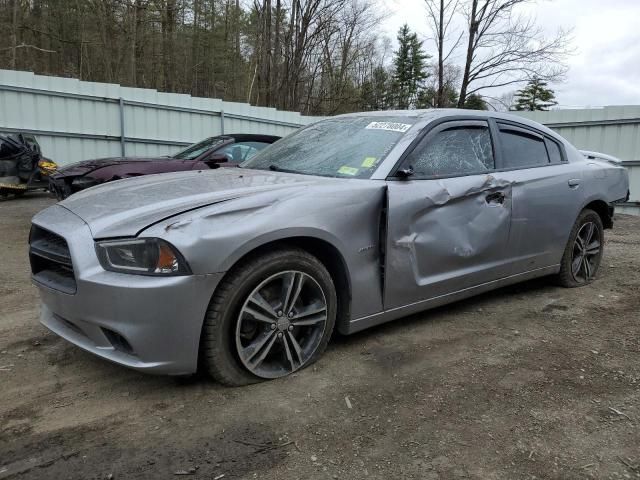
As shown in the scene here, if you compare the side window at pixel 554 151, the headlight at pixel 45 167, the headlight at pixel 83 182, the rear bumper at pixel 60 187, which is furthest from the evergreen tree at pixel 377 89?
the side window at pixel 554 151

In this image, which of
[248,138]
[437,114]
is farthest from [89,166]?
[437,114]

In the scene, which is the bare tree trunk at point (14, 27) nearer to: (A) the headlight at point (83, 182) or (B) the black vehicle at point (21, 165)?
(B) the black vehicle at point (21, 165)

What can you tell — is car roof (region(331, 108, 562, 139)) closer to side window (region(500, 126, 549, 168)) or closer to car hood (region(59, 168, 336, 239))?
side window (region(500, 126, 549, 168))

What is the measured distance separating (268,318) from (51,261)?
121 cm

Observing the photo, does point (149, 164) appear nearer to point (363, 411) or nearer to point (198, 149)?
point (198, 149)

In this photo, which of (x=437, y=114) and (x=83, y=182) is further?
(x=83, y=182)

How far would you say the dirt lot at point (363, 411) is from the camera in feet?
6.59

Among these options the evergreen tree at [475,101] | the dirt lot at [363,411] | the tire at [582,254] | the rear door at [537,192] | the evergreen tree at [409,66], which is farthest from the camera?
the evergreen tree at [409,66]

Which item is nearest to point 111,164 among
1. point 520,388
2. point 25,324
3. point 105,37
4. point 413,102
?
point 25,324

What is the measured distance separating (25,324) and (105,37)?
2115cm

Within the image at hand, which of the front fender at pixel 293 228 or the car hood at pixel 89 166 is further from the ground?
the car hood at pixel 89 166

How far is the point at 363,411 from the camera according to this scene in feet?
7.91

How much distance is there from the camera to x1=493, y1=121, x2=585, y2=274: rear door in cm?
381

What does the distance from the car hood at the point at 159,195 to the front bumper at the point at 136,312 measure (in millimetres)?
150
